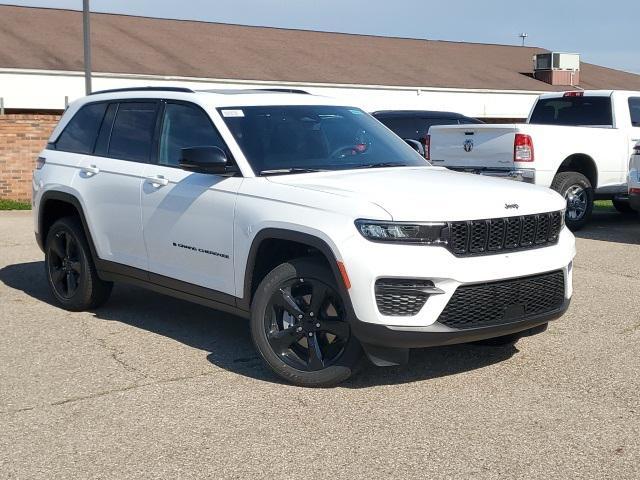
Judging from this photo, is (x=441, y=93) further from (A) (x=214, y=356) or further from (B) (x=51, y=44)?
(A) (x=214, y=356)

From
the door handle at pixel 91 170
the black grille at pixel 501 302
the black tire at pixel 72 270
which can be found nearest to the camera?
the black grille at pixel 501 302

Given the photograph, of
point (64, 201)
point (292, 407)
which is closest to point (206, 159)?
point (292, 407)

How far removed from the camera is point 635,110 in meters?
14.4

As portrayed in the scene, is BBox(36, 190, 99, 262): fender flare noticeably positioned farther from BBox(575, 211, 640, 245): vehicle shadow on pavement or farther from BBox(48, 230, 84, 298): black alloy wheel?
BBox(575, 211, 640, 245): vehicle shadow on pavement

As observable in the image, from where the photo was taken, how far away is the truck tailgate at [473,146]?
41.2 ft

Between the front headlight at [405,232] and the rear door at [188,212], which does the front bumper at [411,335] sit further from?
the rear door at [188,212]

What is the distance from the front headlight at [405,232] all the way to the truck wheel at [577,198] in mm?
8399

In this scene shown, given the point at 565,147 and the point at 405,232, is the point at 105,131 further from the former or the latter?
the point at 565,147

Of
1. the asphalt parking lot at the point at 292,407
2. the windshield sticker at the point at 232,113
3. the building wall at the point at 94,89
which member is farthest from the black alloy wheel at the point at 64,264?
the windshield sticker at the point at 232,113

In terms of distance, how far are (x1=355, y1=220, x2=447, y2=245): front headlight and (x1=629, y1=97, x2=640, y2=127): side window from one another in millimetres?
9907

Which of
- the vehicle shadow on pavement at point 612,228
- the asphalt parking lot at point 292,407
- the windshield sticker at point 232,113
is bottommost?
the vehicle shadow on pavement at point 612,228

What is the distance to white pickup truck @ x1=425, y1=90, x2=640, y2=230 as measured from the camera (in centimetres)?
1259

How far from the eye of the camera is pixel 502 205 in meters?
5.64

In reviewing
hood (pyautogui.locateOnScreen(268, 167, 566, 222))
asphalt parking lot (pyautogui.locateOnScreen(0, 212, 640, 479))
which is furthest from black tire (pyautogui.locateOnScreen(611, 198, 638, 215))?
hood (pyautogui.locateOnScreen(268, 167, 566, 222))
